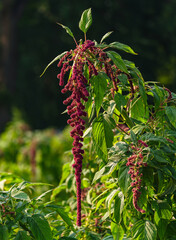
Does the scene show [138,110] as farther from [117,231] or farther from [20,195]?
[20,195]

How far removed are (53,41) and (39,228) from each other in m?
24.5

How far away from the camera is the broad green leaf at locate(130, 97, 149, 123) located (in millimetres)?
2164

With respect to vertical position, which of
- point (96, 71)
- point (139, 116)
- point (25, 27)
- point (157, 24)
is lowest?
point (139, 116)

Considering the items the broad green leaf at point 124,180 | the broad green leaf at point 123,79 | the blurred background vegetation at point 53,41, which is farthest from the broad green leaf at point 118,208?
the blurred background vegetation at point 53,41

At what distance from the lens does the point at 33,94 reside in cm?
2589

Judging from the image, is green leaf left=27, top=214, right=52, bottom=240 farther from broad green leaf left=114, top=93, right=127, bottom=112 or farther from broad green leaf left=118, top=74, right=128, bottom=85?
broad green leaf left=118, top=74, right=128, bottom=85

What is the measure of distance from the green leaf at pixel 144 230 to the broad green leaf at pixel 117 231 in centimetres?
7

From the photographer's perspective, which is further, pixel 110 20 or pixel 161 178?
pixel 110 20

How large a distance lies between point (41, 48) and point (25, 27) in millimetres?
1748

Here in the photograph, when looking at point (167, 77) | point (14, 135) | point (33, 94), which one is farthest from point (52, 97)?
point (14, 135)

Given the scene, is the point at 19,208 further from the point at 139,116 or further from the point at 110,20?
the point at 110,20

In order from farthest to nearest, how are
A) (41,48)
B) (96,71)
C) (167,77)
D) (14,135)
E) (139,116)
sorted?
(41,48)
(167,77)
(14,135)
(139,116)
(96,71)

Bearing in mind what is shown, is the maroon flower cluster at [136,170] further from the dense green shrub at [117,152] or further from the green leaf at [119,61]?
the green leaf at [119,61]

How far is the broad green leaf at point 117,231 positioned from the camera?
1.99 metres
